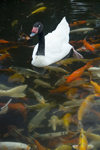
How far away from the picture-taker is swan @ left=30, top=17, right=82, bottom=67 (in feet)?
16.2

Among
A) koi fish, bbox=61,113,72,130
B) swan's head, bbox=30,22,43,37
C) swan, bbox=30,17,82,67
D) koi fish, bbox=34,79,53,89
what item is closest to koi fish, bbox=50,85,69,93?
koi fish, bbox=34,79,53,89

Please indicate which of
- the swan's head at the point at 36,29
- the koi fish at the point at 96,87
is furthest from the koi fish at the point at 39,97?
the swan's head at the point at 36,29

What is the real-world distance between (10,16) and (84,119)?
4.66 m

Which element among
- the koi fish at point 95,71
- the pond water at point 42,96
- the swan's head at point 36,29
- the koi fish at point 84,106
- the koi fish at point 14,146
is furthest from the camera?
the swan's head at point 36,29

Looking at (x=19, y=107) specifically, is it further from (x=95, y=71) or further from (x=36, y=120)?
(x=95, y=71)

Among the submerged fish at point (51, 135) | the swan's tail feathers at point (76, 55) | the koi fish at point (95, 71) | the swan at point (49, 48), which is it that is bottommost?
the submerged fish at point (51, 135)

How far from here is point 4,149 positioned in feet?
10.1

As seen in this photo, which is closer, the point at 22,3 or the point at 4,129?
the point at 4,129

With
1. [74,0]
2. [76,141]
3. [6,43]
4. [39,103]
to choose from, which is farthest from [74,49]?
[74,0]

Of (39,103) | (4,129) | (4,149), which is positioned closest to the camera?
(4,149)

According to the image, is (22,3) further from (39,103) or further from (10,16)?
(39,103)

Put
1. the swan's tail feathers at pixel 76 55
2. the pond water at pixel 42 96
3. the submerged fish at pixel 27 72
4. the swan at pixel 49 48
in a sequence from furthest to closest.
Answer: the swan's tail feathers at pixel 76 55, the swan at pixel 49 48, the submerged fish at pixel 27 72, the pond water at pixel 42 96

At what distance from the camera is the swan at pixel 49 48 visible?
4928 mm

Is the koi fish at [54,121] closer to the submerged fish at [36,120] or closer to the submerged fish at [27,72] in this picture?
the submerged fish at [36,120]
